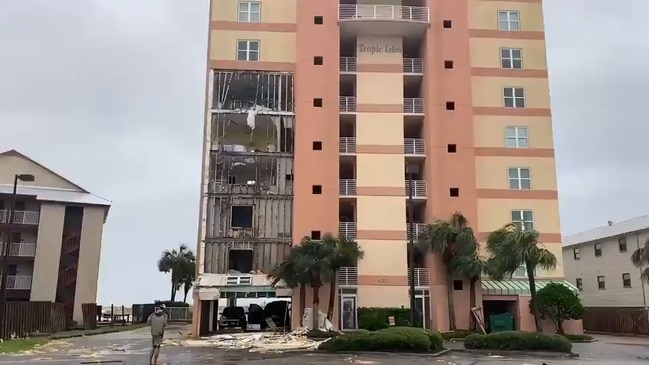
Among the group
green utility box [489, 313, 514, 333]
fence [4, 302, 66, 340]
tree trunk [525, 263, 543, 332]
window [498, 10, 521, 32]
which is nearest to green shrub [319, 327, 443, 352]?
tree trunk [525, 263, 543, 332]

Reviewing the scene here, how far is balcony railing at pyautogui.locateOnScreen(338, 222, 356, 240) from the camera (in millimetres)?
41844

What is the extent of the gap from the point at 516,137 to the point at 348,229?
14091mm

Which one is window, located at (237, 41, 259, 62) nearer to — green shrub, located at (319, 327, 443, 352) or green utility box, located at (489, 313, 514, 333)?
green utility box, located at (489, 313, 514, 333)

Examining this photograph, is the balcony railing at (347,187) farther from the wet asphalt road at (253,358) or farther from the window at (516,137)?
the wet asphalt road at (253,358)

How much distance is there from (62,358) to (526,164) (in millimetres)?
33217

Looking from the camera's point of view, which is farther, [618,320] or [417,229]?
[618,320]

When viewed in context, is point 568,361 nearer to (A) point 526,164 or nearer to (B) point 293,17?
(A) point 526,164

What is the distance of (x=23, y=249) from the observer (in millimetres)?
50156

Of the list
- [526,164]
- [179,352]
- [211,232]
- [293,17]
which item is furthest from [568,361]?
[293,17]

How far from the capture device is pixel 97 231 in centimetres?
5212

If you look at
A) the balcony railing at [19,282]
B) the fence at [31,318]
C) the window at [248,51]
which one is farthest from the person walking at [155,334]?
the balcony railing at [19,282]

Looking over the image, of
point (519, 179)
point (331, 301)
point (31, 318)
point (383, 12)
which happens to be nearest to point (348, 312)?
point (331, 301)

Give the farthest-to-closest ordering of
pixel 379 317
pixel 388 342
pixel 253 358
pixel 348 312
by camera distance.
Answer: pixel 348 312, pixel 379 317, pixel 388 342, pixel 253 358

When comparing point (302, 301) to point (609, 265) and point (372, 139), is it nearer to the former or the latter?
point (372, 139)
